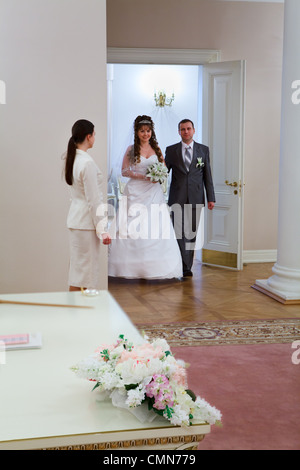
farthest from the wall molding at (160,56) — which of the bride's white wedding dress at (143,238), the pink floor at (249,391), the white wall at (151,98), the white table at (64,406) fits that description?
the white table at (64,406)

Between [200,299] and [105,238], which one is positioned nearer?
[105,238]

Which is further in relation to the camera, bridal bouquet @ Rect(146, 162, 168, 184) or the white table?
bridal bouquet @ Rect(146, 162, 168, 184)

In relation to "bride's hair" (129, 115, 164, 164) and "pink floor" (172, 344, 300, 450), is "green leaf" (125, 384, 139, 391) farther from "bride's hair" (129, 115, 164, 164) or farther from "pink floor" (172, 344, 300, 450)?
"bride's hair" (129, 115, 164, 164)

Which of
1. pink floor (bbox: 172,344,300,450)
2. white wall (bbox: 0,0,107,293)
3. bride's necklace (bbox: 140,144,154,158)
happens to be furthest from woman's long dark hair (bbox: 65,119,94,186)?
bride's necklace (bbox: 140,144,154,158)

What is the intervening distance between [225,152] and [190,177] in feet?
2.63

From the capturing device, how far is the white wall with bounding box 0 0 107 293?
17.3 feet

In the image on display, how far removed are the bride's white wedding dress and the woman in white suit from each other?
81.2 inches

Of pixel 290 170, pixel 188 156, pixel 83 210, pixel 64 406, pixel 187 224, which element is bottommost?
pixel 187 224

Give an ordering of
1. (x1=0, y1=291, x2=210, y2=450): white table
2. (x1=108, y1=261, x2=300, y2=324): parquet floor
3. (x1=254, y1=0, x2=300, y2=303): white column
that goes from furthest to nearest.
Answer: (x1=254, y1=0, x2=300, y2=303): white column < (x1=108, y1=261, x2=300, y2=324): parquet floor < (x1=0, y1=291, x2=210, y2=450): white table

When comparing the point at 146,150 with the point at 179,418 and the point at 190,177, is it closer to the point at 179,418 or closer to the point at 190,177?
the point at 190,177

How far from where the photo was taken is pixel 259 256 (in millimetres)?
8695

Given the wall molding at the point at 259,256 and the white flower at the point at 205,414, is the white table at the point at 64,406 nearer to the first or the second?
the white flower at the point at 205,414

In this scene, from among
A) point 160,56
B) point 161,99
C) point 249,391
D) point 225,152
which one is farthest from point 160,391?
point 161,99

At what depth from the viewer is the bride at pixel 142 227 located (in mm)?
7102
